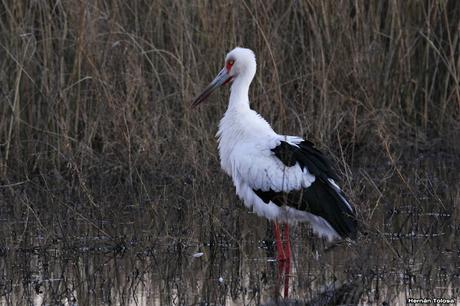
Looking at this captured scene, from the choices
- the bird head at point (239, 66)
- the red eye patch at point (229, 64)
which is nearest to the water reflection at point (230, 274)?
the bird head at point (239, 66)

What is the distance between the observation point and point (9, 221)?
7680 mm

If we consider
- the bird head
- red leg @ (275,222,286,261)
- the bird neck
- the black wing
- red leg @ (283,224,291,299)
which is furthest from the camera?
the bird head

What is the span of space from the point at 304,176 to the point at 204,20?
2.60 meters

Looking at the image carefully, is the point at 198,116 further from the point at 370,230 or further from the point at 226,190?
the point at 370,230

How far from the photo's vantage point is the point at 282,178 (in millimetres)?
6973

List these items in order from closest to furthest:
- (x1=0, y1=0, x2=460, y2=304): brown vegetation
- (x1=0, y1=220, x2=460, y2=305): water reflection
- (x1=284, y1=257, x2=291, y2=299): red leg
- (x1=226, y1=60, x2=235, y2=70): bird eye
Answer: (x1=0, y1=220, x2=460, y2=305): water reflection, (x1=284, y1=257, x2=291, y2=299): red leg, (x1=226, y1=60, x2=235, y2=70): bird eye, (x1=0, y1=0, x2=460, y2=304): brown vegetation

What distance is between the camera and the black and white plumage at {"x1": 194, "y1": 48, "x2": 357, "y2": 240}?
670 cm

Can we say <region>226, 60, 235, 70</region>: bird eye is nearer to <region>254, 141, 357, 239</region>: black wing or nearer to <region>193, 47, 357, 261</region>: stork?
<region>193, 47, 357, 261</region>: stork

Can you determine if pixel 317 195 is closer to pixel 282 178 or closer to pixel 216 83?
pixel 282 178

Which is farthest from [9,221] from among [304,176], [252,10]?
[252,10]

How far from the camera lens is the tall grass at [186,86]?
858cm

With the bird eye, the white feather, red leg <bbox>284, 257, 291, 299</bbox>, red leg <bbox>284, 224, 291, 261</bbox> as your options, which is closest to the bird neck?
the white feather

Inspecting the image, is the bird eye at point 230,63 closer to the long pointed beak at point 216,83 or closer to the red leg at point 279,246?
the long pointed beak at point 216,83

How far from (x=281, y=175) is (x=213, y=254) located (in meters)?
0.62
